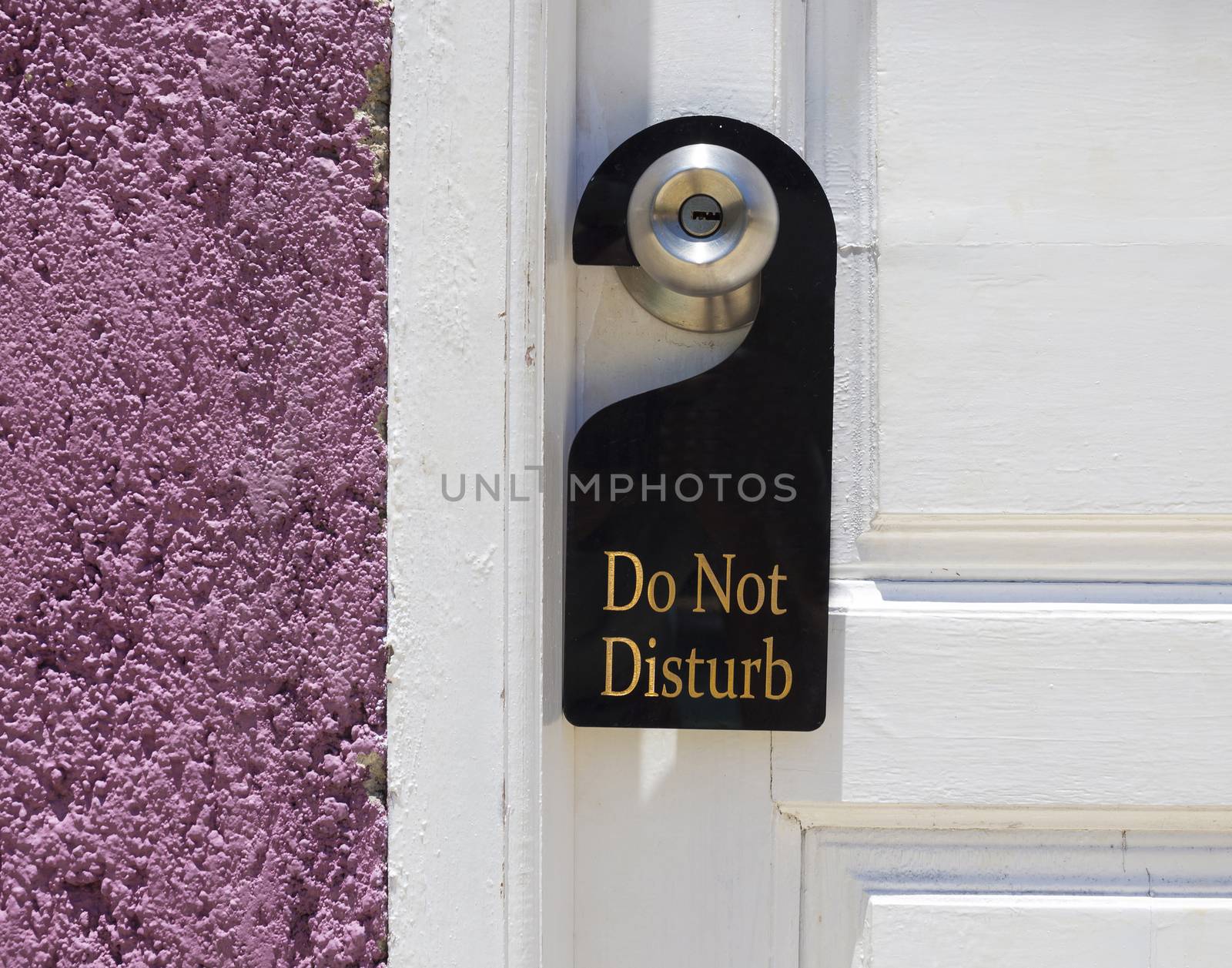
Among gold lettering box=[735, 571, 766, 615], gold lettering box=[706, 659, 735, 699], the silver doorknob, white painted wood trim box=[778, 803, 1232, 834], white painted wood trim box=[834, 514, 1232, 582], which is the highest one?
the silver doorknob

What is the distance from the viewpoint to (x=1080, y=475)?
24.3 inches

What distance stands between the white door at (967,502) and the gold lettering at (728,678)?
0.07m

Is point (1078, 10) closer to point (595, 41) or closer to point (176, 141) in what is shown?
point (595, 41)

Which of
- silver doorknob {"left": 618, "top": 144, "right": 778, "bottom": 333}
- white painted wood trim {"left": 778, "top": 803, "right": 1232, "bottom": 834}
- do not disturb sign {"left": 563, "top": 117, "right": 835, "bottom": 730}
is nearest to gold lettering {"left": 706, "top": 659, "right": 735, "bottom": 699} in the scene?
do not disturb sign {"left": 563, "top": 117, "right": 835, "bottom": 730}

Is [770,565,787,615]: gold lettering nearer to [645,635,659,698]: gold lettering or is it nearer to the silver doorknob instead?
[645,635,659,698]: gold lettering

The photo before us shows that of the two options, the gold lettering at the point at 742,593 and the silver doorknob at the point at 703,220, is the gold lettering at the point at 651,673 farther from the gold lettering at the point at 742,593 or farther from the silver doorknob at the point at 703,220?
the silver doorknob at the point at 703,220

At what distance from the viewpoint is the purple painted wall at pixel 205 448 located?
0.53 meters

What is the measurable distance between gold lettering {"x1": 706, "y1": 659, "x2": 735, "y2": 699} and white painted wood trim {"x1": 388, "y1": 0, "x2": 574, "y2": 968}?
5.0 inches

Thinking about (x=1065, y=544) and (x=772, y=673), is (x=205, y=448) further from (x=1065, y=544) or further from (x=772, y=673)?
(x=1065, y=544)

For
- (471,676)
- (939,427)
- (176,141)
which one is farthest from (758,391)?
(176,141)

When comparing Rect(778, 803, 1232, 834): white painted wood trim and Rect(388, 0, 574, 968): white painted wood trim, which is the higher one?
Rect(388, 0, 574, 968): white painted wood trim

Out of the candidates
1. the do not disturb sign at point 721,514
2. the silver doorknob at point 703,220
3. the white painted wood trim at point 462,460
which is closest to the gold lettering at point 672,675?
the do not disturb sign at point 721,514

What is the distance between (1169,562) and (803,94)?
0.42 metres

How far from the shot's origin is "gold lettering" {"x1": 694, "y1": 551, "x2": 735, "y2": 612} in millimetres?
583
